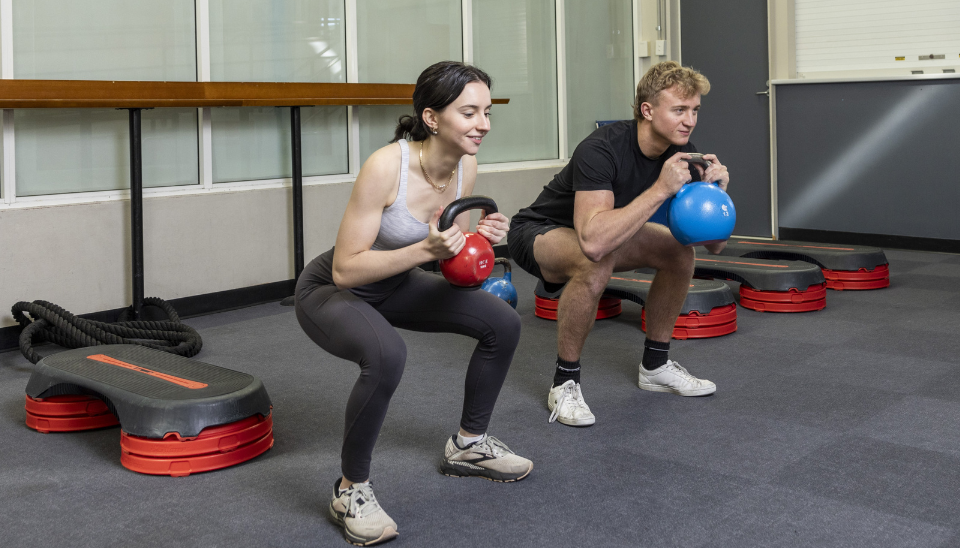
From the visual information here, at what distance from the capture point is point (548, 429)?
2.65 meters

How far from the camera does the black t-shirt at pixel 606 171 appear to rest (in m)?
2.71

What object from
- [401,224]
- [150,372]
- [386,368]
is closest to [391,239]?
[401,224]

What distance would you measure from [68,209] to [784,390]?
120 inches

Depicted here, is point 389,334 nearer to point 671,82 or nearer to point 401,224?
point 401,224

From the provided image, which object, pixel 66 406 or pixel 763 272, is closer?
pixel 66 406

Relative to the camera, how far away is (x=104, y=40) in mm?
4066

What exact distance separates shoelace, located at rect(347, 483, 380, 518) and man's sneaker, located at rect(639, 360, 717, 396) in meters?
1.32

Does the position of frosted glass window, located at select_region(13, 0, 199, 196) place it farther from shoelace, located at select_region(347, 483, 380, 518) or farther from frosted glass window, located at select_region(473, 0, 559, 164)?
shoelace, located at select_region(347, 483, 380, 518)

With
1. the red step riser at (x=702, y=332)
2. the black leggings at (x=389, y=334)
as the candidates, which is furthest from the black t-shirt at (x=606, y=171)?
the red step riser at (x=702, y=332)

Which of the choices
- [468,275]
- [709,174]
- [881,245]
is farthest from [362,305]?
[881,245]

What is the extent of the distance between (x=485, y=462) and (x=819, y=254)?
3181 mm

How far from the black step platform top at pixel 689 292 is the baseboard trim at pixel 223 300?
1460 mm

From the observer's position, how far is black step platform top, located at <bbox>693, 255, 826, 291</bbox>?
421cm

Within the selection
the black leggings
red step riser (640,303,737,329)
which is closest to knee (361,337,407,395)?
the black leggings
